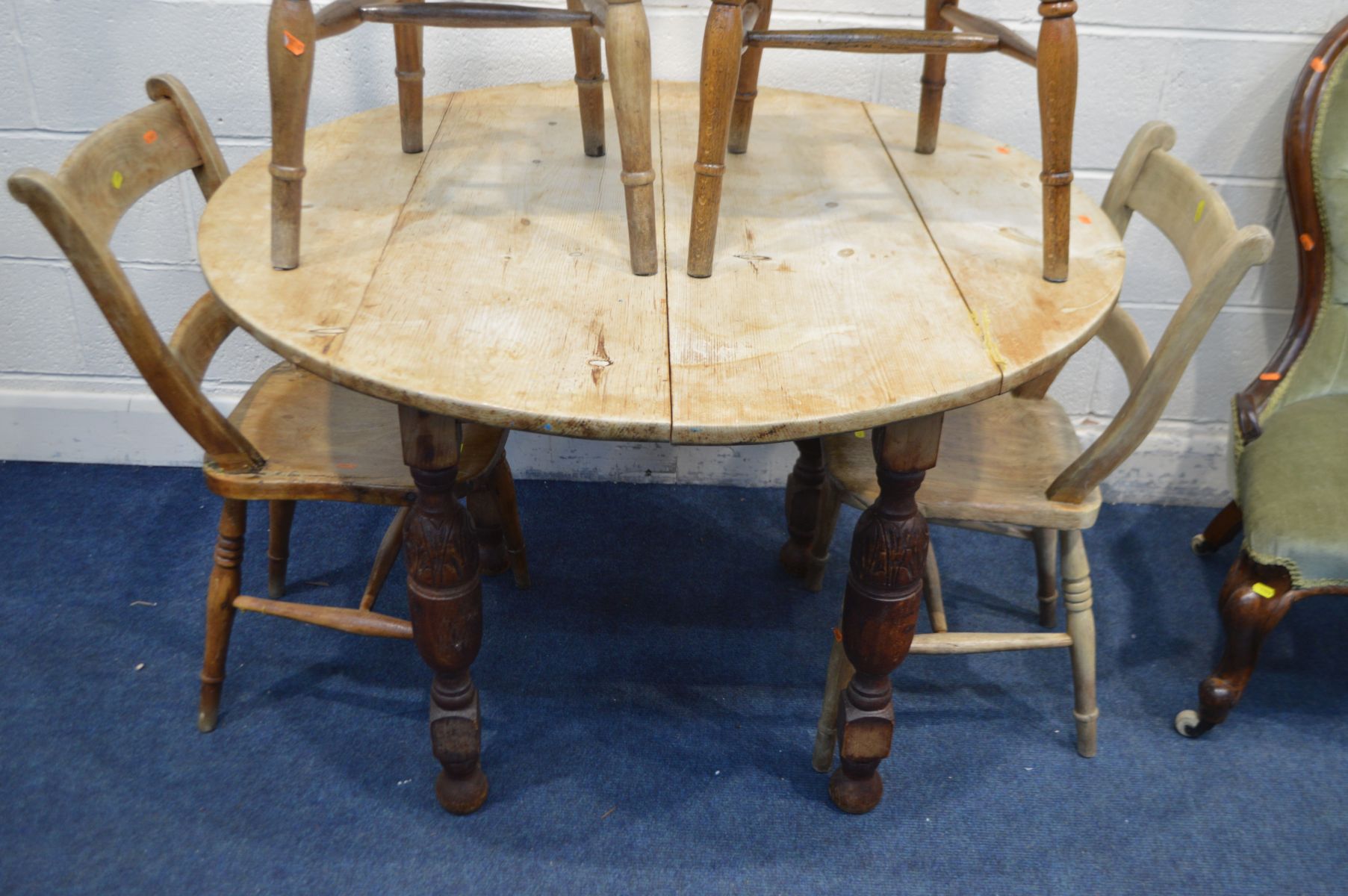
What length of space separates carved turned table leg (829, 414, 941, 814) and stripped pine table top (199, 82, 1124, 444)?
136 mm

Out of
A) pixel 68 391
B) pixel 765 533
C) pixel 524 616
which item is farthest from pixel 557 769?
pixel 68 391

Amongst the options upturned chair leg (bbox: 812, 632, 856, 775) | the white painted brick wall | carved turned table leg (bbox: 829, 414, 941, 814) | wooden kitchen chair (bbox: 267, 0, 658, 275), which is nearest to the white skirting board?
the white painted brick wall

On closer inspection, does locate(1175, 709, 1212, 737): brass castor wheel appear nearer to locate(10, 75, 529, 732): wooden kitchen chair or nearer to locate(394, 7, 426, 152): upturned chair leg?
locate(10, 75, 529, 732): wooden kitchen chair

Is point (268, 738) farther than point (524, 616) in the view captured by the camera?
No

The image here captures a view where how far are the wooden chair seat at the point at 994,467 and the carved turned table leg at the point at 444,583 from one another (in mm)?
509

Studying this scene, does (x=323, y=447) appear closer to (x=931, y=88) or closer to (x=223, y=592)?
(x=223, y=592)

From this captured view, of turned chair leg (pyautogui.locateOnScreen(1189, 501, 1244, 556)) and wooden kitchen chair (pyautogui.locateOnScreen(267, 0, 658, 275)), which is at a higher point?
wooden kitchen chair (pyautogui.locateOnScreen(267, 0, 658, 275))

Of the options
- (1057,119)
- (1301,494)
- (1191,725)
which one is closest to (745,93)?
(1057,119)

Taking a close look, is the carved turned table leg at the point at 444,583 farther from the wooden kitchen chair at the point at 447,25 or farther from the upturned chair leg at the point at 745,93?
the upturned chair leg at the point at 745,93

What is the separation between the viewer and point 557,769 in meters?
1.60

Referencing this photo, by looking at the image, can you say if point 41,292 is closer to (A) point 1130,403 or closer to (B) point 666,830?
(B) point 666,830

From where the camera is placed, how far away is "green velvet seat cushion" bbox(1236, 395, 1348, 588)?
154 centimetres

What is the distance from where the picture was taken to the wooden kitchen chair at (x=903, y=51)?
1124mm

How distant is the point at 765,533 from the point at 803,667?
36 cm
